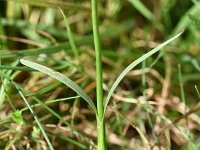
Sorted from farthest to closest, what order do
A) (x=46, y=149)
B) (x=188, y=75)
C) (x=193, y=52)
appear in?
(x=193, y=52) < (x=188, y=75) < (x=46, y=149)

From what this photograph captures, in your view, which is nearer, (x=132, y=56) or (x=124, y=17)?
(x=132, y=56)

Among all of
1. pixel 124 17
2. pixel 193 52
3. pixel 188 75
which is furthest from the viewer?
pixel 124 17

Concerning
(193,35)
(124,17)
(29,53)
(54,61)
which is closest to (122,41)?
(124,17)

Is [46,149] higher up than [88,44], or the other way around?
[88,44]

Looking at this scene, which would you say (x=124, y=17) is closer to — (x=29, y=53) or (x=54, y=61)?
(x=54, y=61)

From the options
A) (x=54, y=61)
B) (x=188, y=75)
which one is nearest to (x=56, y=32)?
(x=54, y=61)

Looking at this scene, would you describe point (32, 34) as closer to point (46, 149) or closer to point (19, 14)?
point (19, 14)
